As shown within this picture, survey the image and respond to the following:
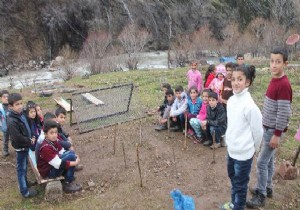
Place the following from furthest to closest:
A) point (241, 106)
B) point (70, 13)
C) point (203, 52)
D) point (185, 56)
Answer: point (70, 13) < point (203, 52) < point (185, 56) < point (241, 106)

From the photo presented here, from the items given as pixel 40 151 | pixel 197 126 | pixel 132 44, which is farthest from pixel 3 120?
pixel 132 44

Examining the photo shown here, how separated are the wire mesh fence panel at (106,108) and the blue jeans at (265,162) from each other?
13.5 feet

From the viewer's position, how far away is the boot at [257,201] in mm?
4074

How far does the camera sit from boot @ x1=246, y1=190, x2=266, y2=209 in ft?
13.4

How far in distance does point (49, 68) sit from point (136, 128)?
17.3m

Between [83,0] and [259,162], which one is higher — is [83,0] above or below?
above

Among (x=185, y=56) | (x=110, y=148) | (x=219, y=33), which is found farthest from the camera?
(x=219, y=33)

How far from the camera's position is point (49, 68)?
2311cm

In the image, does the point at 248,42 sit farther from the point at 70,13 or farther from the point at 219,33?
the point at 70,13

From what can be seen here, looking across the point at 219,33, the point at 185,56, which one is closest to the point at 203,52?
the point at 185,56

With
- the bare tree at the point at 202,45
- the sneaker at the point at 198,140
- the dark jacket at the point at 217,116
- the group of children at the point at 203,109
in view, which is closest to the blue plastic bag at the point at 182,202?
the group of children at the point at 203,109

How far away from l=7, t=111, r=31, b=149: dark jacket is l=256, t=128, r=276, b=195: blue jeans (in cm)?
290

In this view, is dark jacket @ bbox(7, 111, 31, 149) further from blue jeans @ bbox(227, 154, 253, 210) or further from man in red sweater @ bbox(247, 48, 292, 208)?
man in red sweater @ bbox(247, 48, 292, 208)

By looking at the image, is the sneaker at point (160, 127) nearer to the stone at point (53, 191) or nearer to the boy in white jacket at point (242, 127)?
the stone at point (53, 191)
